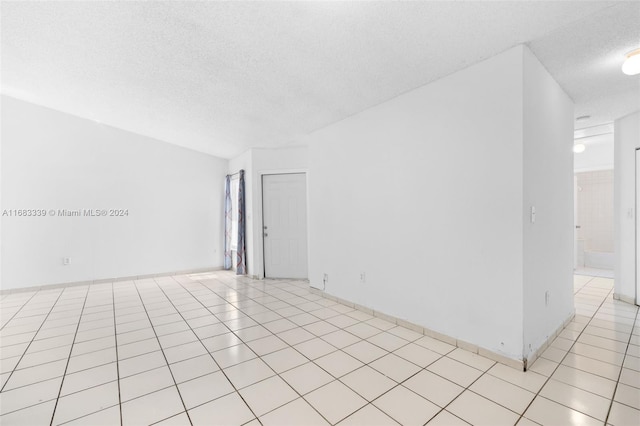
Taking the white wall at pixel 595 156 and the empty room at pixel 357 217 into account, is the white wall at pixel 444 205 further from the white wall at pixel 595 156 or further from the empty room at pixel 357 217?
the white wall at pixel 595 156

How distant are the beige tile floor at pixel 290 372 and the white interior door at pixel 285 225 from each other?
192cm

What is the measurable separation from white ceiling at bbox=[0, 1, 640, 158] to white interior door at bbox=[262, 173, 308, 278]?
1692 mm

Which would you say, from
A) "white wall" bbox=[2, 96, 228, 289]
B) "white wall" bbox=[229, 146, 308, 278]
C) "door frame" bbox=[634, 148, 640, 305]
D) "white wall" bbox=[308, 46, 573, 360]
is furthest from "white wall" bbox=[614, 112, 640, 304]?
"white wall" bbox=[2, 96, 228, 289]

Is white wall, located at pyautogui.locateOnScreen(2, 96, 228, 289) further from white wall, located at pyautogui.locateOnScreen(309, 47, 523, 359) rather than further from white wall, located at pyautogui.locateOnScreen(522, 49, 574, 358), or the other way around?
white wall, located at pyautogui.locateOnScreen(522, 49, 574, 358)

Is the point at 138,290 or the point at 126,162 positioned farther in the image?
the point at 126,162

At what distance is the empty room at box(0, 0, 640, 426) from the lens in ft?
6.59

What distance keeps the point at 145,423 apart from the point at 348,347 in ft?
5.50

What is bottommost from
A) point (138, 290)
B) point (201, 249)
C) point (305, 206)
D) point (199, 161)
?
point (138, 290)

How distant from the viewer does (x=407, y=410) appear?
1846mm

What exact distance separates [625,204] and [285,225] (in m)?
5.36

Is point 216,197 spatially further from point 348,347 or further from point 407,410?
point 407,410

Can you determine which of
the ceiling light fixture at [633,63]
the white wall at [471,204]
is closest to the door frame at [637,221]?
the white wall at [471,204]

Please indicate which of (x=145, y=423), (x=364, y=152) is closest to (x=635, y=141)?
(x=364, y=152)

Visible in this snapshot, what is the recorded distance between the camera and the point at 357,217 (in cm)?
385
